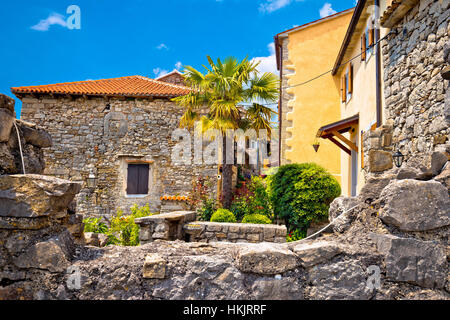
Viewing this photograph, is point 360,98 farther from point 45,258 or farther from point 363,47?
point 45,258

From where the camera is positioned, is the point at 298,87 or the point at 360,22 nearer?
the point at 360,22

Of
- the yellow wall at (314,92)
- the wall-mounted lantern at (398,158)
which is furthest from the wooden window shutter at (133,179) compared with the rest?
the wall-mounted lantern at (398,158)

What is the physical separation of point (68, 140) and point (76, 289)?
1132 centimetres

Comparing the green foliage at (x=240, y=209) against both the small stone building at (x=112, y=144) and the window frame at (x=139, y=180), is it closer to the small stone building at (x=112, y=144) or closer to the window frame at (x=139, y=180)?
the small stone building at (x=112, y=144)

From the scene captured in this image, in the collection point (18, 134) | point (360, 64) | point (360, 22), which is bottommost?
point (18, 134)

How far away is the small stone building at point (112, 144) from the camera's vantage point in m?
11.7

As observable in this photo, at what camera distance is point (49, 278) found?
2.00 metres

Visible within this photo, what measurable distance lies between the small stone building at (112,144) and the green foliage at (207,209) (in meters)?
1.34

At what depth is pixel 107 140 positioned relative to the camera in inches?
467

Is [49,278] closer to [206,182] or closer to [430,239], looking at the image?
[430,239]

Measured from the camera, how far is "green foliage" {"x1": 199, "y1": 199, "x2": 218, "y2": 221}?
10.6 m

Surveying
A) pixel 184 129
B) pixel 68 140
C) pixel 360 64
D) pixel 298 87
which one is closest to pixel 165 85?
pixel 184 129
